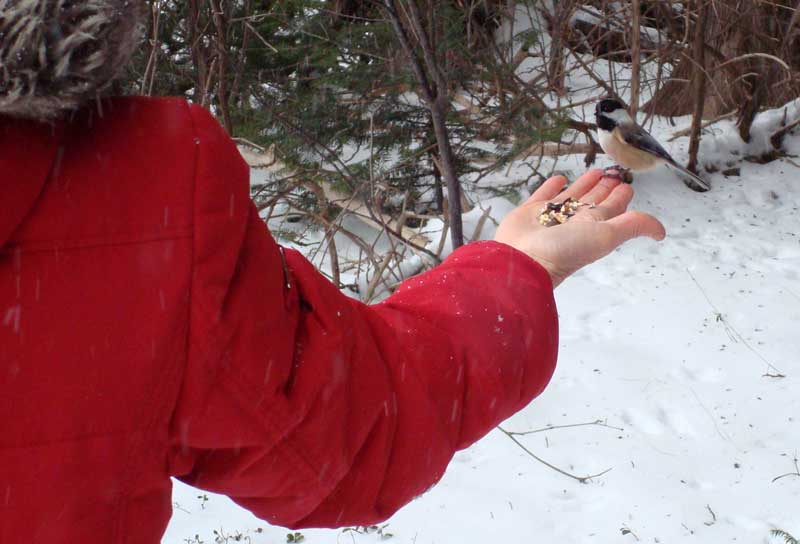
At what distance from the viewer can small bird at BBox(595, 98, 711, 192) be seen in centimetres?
387

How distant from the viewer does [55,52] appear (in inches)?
27.5

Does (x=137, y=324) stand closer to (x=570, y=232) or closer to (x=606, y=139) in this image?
(x=570, y=232)

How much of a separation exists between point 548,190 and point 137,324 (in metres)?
1.15

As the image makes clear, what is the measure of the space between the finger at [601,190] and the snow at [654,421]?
1379 mm

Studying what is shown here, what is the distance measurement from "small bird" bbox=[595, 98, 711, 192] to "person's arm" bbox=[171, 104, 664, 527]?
282cm

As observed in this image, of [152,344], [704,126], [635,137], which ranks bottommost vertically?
[704,126]

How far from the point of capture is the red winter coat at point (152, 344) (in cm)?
74

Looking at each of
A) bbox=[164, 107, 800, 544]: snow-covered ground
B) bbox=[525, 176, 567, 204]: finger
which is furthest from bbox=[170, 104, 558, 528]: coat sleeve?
bbox=[164, 107, 800, 544]: snow-covered ground

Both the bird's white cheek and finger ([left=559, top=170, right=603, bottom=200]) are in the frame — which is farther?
the bird's white cheek

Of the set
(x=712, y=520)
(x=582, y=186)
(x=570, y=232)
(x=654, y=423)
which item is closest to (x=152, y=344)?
(x=570, y=232)

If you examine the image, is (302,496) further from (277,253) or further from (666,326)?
(666,326)

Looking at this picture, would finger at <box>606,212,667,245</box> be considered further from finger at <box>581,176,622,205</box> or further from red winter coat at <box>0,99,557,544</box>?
red winter coat at <box>0,99,557,544</box>

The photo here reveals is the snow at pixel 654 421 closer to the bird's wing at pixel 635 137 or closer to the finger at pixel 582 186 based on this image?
the bird's wing at pixel 635 137

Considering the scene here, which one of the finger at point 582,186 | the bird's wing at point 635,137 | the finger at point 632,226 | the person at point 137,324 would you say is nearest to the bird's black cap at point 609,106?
the bird's wing at point 635,137
